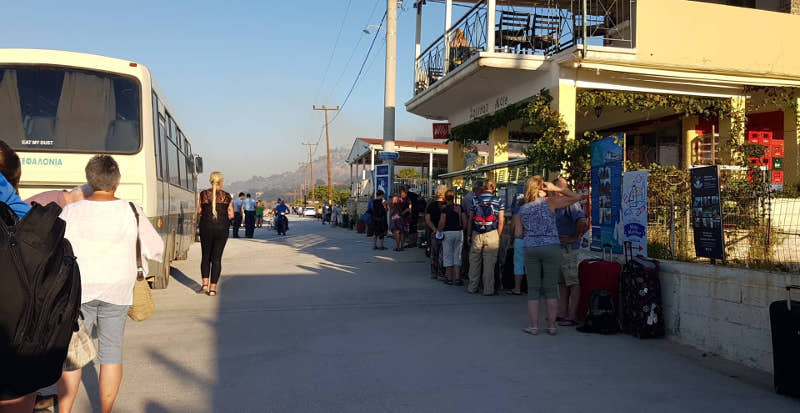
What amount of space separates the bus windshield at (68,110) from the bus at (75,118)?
1 centimetres

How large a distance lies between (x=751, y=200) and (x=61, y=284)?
7248 mm

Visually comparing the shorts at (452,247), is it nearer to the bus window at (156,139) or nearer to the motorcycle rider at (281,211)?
the bus window at (156,139)

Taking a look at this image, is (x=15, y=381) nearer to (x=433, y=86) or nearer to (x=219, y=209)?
(x=219, y=209)

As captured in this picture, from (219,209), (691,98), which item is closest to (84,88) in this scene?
(219,209)

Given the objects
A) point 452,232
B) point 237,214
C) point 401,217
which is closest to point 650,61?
point 452,232

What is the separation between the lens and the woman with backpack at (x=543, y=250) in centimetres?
680

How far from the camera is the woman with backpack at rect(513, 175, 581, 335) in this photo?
6.80 metres

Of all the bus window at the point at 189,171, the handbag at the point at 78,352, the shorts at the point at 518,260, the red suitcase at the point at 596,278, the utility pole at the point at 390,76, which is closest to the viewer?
the handbag at the point at 78,352

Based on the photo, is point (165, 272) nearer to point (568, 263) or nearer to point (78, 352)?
point (568, 263)

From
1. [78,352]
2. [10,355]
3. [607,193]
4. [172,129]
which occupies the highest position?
[172,129]

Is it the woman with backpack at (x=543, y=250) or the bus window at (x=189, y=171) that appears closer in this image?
the woman with backpack at (x=543, y=250)

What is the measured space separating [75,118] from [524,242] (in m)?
6.20

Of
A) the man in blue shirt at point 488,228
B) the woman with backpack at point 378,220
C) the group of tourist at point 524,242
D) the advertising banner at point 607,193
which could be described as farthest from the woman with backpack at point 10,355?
the woman with backpack at point 378,220

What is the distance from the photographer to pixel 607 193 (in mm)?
8547
